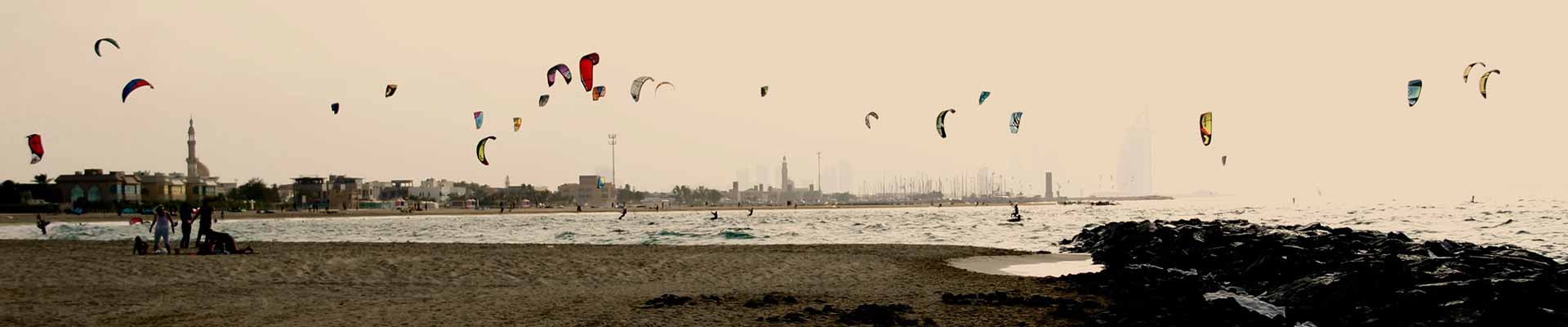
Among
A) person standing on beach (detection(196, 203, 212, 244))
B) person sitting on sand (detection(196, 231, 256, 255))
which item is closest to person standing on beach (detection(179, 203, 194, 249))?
person standing on beach (detection(196, 203, 212, 244))

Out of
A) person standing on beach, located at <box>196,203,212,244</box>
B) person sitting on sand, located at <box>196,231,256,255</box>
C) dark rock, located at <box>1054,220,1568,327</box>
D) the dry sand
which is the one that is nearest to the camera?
dark rock, located at <box>1054,220,1568,327</box>

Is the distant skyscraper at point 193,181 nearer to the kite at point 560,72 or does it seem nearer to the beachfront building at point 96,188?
the beachfront building at point 96,188

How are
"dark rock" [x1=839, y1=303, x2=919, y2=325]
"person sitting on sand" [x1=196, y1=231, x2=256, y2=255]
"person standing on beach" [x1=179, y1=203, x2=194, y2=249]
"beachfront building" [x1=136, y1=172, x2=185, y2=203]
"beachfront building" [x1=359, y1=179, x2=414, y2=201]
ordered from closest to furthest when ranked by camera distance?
"dark rock" [x1=839, y1=303, x2=919, y2=325] → "person sitting on sand" [x1=196, y1=231, x2=256, y2=255] → "person standing on beach" [x1=179, y1=203, x2=194, y2=249] → "beachfront building" [x1=136, y1=172, x2=185, y2=203] → "beachfront building" [x1=359, y1=179, x2=414, y2=201]

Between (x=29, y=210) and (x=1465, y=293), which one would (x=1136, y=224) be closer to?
(x=1465, y=293)

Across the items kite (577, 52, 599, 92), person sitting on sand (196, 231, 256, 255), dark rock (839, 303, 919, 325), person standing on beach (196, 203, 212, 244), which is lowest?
dark rock (839, 303, 919, 325)

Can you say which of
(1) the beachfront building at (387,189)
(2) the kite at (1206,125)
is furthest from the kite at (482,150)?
(1) the beachfront building at (387,189)

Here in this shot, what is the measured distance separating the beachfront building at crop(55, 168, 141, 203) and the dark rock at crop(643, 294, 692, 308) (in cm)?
10998

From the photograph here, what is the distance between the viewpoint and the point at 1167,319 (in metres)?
8.07

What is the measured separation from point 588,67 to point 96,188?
98.7 m

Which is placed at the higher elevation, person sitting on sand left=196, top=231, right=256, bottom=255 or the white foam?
person sitting on sand left=196, top=231, right=256, bottom=255

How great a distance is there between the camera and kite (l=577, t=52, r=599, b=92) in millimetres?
24688

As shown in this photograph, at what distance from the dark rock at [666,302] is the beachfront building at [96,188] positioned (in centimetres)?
10998

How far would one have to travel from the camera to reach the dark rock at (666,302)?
9.69 metres

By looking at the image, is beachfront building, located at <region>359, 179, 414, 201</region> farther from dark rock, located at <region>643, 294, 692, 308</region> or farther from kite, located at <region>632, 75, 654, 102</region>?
dark rock, located at <region>643, 294, 692, 308</region>
